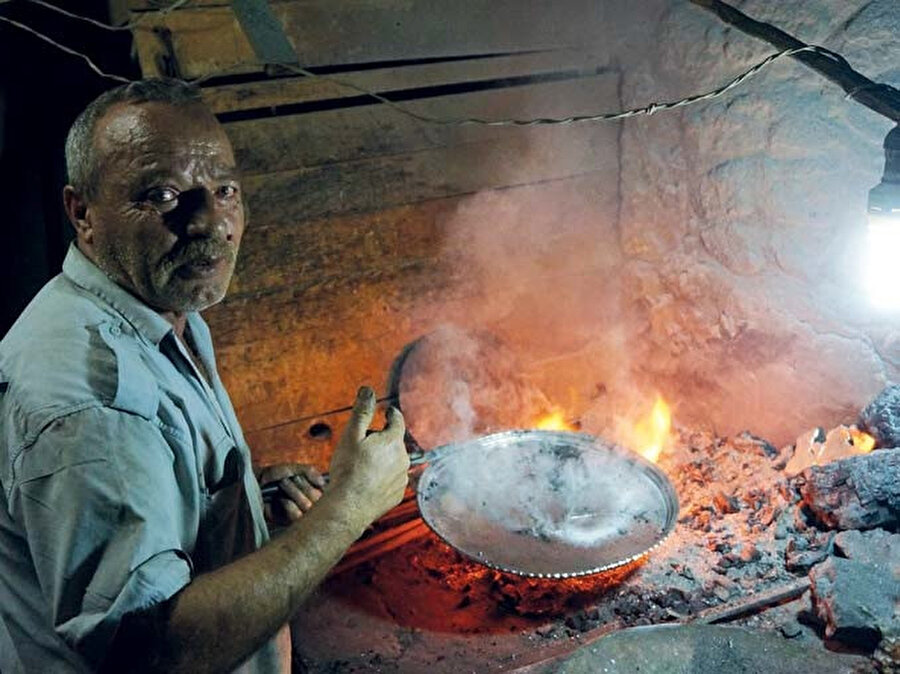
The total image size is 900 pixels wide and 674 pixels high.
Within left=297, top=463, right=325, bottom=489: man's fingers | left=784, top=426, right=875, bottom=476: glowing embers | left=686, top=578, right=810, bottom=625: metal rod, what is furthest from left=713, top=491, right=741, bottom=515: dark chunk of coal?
left=297, top=463, right=325, bottom=489: man's fingers

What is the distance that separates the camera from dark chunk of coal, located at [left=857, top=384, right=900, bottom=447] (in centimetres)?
411

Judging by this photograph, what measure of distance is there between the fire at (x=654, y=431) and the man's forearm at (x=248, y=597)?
145 inches

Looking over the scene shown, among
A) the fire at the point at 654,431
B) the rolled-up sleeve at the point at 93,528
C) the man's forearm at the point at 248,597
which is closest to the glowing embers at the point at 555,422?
the fire at the point at 654,431

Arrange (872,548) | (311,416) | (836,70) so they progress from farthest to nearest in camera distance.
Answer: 1. (311,416)
2. (872,548)
3. (836,70)

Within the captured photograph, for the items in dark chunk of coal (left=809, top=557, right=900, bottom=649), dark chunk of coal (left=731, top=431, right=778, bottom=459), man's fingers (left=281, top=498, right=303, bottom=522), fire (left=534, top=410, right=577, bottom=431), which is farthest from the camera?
fire (left=534, top=410, right=577, bottom=431)

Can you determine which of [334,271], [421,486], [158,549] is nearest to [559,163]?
[334,271]

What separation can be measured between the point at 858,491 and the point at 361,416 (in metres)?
2.81

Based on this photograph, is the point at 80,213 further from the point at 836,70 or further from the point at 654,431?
the point at 654,431

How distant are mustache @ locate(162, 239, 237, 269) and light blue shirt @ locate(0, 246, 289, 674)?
156 millimetres

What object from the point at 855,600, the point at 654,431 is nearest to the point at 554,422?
the point at 654,431

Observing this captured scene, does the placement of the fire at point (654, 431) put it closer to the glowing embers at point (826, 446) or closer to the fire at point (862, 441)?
the glowing embers at point (826, 446)

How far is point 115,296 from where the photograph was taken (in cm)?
223

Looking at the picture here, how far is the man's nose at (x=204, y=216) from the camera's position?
2328 millimetres

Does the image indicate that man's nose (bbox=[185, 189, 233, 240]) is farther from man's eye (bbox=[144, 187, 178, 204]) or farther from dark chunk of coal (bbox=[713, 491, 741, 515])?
dark chunk of coal (bbox=[713, 491, 741, 515])
